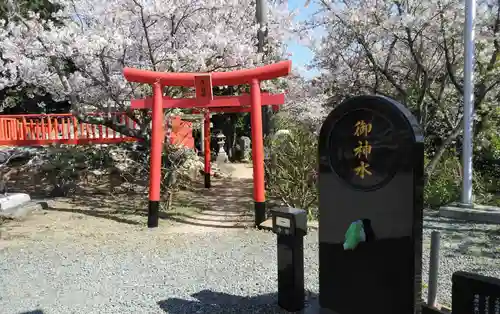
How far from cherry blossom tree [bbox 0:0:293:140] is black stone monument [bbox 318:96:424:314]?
5.67 meters

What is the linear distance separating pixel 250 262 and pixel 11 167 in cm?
920

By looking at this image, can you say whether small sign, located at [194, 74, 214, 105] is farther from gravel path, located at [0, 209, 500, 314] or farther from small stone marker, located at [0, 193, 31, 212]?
small stone marker, located at [0, 193, 31, 212]

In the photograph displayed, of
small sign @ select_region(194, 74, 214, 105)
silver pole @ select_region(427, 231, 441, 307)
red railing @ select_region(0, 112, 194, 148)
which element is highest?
small sign @ select_region(194, 74, 214, 105)

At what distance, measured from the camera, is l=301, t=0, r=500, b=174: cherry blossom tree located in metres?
6.80

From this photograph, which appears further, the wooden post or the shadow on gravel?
the wooden post

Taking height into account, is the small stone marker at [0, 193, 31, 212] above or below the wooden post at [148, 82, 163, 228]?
below

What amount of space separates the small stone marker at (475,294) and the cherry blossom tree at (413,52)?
202 inches

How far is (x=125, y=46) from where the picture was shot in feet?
26.0

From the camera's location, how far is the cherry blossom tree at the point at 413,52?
6801mm

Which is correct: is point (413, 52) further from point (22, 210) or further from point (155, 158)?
point (22, 210)

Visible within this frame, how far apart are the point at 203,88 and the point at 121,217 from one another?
2.86 m

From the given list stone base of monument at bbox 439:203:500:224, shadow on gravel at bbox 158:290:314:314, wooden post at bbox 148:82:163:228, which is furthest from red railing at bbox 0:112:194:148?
shadow on gravel at bbox 158:290:314:314

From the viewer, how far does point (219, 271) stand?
4.43 metres

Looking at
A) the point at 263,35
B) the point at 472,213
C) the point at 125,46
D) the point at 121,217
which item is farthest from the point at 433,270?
the point at 125,46
